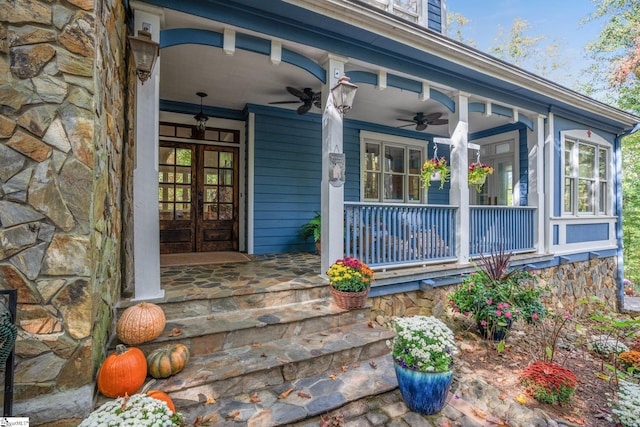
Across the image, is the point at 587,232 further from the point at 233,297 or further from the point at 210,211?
the point at 210,211

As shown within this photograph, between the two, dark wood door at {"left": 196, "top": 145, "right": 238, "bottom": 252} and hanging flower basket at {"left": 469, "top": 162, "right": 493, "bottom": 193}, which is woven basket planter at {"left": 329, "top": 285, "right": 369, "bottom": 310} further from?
dark wood door at {"left": 196, "top": 145, "right": 238, "bottom": 252}

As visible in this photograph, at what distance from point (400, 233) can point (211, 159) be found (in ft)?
11.3

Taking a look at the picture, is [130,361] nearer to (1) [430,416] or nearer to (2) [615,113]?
(1) [430,416]

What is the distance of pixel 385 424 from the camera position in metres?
2.00

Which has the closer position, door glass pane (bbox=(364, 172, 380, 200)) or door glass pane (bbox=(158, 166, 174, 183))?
door glass pane (bbox=(158, 166, 174, 183))

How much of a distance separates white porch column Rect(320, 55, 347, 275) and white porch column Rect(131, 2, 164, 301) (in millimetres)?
1685

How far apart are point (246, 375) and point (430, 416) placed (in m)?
1.29

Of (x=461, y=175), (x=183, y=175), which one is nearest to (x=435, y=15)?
(x=461, y=175)

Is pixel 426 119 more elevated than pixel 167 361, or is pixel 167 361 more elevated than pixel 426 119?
pixel 426 119

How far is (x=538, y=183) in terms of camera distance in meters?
5.46

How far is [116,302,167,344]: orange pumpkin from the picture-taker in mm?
2184

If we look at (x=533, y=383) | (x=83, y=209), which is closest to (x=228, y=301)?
(x=83, y=209)

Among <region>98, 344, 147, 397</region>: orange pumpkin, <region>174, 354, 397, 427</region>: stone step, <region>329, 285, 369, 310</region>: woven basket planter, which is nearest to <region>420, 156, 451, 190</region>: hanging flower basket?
<region>329, 285, 369, 310</region>: woven basket planter

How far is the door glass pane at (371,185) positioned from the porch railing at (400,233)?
215cm
